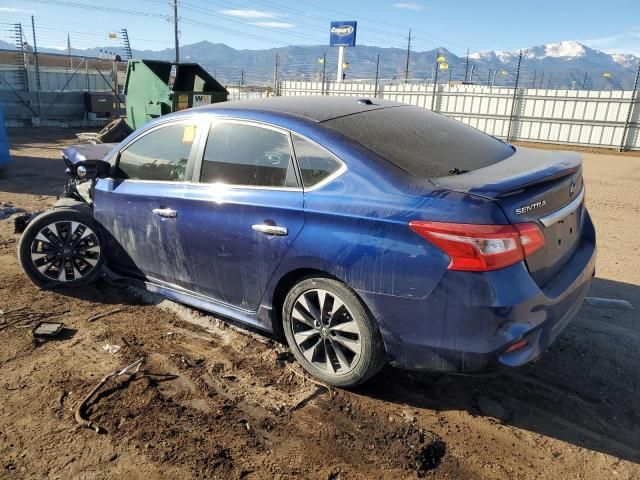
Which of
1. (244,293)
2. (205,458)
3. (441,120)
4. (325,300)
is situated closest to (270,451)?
(205,458)

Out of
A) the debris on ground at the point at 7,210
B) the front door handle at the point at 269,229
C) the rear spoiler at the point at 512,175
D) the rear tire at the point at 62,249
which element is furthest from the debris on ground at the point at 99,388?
the debris on ground at the point at 7,210

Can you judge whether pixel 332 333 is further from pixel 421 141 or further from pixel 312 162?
pixel 421 141

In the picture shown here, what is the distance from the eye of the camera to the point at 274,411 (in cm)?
291

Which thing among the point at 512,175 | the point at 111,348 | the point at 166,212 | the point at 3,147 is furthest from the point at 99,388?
the point at 3,147

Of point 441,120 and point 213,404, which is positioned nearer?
point 213,404

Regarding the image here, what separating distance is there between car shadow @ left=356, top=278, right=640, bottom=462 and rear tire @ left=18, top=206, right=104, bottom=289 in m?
2.75

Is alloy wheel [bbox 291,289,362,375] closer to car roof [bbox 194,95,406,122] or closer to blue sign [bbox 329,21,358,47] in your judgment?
car roof [bbox 194,95,406,122]

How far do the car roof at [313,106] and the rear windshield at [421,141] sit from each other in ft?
0.27

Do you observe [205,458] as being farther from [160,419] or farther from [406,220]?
[406,220]

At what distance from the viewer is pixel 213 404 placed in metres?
2.96

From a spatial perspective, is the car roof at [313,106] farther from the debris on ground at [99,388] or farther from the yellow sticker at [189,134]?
the debris on ground at [99,388]

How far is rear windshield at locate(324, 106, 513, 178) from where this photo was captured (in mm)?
2911

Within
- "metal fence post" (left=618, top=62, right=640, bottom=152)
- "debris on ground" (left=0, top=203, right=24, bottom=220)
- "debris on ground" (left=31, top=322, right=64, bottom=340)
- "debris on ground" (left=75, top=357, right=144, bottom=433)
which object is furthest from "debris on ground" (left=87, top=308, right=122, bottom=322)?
"metal fence post" (left=618, top=62, right=640, bottom=152)

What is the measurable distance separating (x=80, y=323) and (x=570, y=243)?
355 cm
